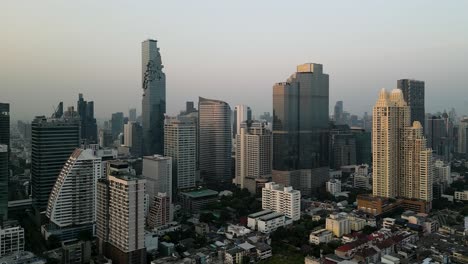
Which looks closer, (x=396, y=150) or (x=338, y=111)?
(x=396, y=150)

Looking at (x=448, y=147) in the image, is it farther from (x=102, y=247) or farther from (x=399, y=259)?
(x=102, y=247)

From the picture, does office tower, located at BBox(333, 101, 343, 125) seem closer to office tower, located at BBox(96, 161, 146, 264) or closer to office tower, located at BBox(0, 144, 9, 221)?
office tower, located at BBox(0, 144, 9, 221)

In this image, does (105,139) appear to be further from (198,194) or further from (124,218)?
(124,218)

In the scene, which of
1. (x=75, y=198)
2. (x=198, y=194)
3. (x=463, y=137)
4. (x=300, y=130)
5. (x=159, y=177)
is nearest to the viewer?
(x=75, y=198)

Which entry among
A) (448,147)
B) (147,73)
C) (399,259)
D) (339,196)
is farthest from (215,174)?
(448,147)

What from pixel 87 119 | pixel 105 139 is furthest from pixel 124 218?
pixel 105 139

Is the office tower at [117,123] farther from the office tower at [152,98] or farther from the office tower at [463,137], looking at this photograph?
the office tower at [463,137]

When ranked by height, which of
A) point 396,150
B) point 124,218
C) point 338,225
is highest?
point 396,150
